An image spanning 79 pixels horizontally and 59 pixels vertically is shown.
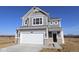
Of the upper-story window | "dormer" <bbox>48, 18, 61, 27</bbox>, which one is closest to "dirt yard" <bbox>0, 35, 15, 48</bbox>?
the upper-story window

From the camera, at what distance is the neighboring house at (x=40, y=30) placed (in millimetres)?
12383

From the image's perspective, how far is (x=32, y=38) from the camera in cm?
1245

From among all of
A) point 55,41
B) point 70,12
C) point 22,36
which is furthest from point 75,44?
point 22,36

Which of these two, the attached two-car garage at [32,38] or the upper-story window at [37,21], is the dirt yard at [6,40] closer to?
the attached two-car garage at [32,38]

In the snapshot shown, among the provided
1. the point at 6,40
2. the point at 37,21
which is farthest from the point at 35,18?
the point at 6,40

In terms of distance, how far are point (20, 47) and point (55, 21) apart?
308 cm

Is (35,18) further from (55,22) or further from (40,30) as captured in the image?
(55,22)

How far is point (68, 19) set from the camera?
11906 millimetres

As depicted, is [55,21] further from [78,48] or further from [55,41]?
[78,48]

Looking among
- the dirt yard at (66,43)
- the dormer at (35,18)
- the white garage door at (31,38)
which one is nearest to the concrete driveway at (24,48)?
the white garage door at (31,38)

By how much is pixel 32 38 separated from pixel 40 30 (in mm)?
779

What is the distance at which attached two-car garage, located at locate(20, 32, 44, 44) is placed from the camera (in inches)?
489
